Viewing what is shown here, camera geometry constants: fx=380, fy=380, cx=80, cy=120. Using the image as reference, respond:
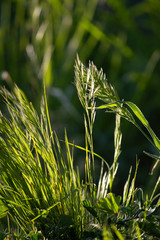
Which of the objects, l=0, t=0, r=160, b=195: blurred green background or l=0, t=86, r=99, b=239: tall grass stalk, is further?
l=0, t=0, r=160, b=195: blurred green background

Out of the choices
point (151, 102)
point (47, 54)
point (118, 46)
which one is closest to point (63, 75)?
point (47, 54)

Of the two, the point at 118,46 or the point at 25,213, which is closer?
the point at 25,213

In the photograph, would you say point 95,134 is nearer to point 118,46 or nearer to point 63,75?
point 63,75

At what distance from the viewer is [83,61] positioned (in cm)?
198

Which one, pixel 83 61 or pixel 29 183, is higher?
pixel 83 61

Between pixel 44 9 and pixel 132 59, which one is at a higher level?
pixel 44 9

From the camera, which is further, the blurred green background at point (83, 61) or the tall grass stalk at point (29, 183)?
the blurred green background at point (83, 61)

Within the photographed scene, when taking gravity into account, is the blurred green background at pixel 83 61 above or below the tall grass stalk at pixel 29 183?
above

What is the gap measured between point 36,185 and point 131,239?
145mm

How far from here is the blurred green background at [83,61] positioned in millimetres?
1707

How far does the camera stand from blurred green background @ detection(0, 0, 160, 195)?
5.60ft

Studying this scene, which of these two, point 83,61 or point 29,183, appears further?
point 83,61

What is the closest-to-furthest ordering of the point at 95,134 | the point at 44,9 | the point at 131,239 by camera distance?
the point at 131,239, the point at 95,134, the point at 44,9

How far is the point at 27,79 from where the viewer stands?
6.66 feet
